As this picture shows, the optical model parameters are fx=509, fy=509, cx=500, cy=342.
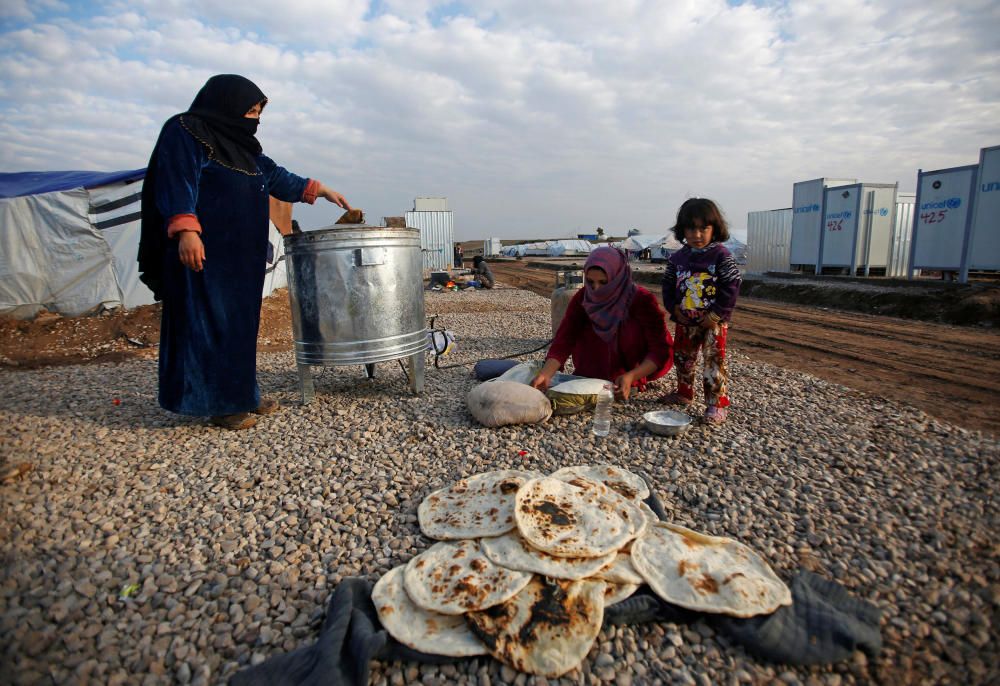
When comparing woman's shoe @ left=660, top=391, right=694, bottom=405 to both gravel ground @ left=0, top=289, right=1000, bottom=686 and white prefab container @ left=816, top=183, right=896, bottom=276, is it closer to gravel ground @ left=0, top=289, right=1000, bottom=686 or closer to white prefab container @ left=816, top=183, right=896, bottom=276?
gravel ground @ left=0, top=289, right=1000, bottom=686

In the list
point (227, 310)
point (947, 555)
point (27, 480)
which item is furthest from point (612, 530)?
point (27, 480)

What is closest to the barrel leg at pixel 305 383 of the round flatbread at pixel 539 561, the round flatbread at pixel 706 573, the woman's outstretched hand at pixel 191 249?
the woman's outstretched hand at pixel 191 249

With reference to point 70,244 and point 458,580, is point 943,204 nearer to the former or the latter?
point 458,580

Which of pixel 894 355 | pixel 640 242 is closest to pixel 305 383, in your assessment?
pixel 894 355

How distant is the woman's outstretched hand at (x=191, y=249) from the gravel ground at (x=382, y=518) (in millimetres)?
1283

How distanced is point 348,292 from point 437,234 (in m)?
21.3

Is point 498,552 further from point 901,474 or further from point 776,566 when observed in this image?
point 901,474

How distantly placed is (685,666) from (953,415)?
378cm

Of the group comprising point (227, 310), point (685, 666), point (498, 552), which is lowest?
point (685, 666)

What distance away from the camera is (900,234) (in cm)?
1512

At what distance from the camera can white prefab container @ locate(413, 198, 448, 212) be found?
85.8 ft

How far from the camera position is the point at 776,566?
7.31 ft

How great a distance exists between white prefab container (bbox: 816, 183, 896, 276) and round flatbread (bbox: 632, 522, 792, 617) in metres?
16.5

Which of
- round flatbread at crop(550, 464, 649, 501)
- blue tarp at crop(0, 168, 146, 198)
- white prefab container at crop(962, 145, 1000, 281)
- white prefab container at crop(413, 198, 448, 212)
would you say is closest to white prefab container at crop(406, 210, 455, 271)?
white prefab container at crop(413, 198, 448, 212)
